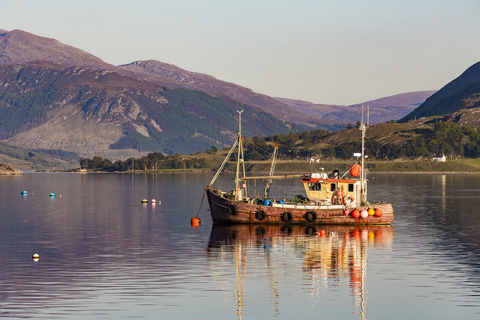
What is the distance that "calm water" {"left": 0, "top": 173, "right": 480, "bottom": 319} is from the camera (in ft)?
136

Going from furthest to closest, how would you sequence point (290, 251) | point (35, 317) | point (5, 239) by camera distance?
point (5, 239)
point (290, 251)
point (35, 317)

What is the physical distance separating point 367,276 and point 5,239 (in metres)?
50.0

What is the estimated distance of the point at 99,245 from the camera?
7275 centimetres

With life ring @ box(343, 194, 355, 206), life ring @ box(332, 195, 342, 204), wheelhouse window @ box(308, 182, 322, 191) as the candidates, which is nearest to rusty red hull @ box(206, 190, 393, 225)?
life ring @ box(343, 194, 355, 206)

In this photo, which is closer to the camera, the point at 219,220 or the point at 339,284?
the point at 339,284

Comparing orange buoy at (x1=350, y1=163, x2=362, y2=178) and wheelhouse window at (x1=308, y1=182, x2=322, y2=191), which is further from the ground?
orange buoy at (x1=350, y1=163, x2=362, y2=178)

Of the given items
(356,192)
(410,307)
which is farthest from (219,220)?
(410,307)

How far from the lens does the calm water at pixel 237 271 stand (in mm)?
41375

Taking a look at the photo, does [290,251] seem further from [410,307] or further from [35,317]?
[35,317]

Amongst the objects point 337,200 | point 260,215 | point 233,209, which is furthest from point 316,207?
point 233,209

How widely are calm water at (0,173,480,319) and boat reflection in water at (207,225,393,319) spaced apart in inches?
5.4

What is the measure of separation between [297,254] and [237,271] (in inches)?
456

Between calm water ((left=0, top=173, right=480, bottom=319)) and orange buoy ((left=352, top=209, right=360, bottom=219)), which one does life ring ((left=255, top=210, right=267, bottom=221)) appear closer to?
calm water ((left=0, top=173, right=480, bottom=319))

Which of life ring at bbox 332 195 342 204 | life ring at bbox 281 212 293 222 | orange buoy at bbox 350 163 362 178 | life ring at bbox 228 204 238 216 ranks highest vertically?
orange buoy at bbox 350 163 362 178
